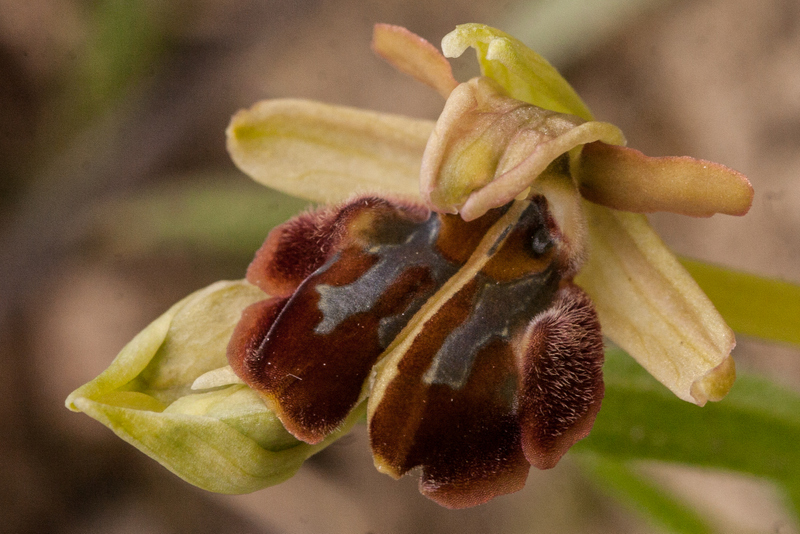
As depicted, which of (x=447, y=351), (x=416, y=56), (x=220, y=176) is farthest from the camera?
(x=220, y=176)

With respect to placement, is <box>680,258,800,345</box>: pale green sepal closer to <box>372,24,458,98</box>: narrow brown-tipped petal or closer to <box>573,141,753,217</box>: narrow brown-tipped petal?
→ <box>573,141,753,217</box>: narrow brown-tipped petal

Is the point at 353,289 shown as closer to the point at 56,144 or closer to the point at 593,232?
the point at 593,232

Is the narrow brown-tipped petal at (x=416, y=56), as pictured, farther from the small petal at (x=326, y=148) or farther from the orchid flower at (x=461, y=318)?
the small petal at (x=326, y=148)

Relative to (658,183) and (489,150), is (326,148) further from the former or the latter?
(658,183)

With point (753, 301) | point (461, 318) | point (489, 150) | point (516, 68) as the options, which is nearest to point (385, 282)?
point (461, 318)

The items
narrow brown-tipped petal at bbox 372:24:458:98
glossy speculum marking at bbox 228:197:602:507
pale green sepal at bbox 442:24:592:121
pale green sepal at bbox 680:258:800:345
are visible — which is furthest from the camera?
pale green sepal at bbox 680:258:800:345

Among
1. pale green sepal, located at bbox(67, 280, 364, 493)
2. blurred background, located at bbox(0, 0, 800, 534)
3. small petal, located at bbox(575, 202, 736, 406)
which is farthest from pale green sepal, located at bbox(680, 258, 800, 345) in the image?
blurred background, located at bbox(0, 0, 800, 534)

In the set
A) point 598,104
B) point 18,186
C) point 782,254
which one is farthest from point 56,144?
point 782,254
